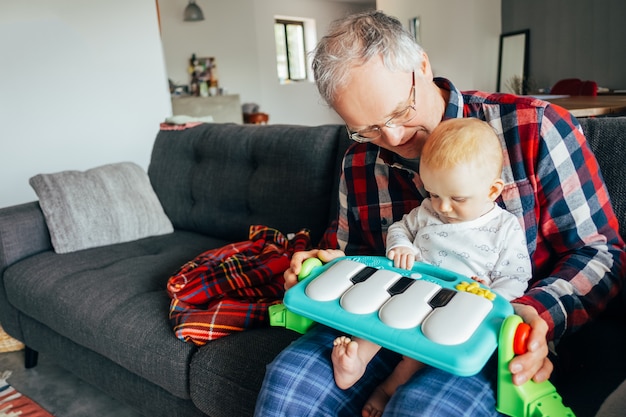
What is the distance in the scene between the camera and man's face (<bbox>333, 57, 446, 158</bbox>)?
95cm

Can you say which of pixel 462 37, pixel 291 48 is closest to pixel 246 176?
pixel 462 37

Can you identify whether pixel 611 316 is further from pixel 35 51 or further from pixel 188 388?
pixel 35 51

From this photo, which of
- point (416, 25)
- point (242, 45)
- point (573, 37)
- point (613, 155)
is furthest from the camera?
point (242, 45)

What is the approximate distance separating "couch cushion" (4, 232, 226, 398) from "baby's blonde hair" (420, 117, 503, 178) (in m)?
0.78

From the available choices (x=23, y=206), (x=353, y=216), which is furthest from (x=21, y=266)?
(x=353, y=216)

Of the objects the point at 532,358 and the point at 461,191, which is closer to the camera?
the point at 532,358

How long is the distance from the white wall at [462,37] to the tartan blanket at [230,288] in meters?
4.83

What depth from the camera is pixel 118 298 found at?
1.56 m

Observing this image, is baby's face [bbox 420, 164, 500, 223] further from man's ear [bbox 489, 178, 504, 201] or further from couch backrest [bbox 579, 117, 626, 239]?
couch backrest [bbox 579, 117, 626, 239]

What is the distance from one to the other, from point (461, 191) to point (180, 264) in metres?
1.17

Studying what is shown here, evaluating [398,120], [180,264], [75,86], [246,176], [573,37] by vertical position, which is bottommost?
[180,264]

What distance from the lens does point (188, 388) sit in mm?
1281

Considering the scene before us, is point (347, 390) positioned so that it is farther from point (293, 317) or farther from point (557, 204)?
point (557, 204)

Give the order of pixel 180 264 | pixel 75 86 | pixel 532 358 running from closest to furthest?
pixel 532 358, pixel 180 264, pixel 75 86
